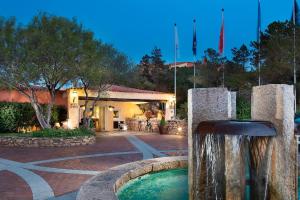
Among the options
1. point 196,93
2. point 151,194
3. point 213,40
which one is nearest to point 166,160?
point 151,194

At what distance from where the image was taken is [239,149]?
191 inches

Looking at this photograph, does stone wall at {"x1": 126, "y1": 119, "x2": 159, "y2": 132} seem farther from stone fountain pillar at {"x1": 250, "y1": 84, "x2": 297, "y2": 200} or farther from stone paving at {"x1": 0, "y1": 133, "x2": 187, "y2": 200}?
stone fountain pillar at {"x1": 250, "y1": 84, "x2": 297, "y2": 200}

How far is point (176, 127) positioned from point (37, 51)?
9.73 meters

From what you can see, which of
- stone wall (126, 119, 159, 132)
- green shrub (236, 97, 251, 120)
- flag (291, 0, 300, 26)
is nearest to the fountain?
green shrub (236, 97, 251, 120)

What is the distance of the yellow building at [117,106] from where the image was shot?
1959 cm

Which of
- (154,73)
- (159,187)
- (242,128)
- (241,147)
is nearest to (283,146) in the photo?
(241,147)

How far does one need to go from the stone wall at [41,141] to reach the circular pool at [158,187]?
313 inches

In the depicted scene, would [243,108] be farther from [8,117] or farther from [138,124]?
[8,117]

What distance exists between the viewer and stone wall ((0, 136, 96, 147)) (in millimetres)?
14305

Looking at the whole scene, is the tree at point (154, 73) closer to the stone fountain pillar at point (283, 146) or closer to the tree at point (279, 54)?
the tree at point (279, 54)

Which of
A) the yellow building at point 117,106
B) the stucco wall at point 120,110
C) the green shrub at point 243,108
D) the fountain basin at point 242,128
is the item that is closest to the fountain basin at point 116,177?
the fountain basin at point 242,128

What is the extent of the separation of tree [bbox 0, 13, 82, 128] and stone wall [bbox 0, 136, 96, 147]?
2508 mm

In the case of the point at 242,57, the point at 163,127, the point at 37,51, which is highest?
the point at 242,57

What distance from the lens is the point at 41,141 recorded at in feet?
46.9
